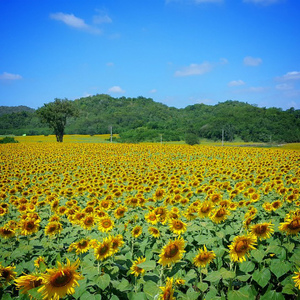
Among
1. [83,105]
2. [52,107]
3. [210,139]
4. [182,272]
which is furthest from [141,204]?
[83,105]

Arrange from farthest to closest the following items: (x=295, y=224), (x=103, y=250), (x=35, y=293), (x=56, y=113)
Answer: (x=56, y=113)
(x=295, y=224)
(x=103, y=250)
(x=35, y=293)

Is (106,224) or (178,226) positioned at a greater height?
(178,226)

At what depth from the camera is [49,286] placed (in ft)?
5.67

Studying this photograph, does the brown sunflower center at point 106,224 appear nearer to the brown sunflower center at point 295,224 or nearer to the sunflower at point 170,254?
the sunflower at point 170,254

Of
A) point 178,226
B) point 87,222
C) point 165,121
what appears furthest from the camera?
point 165,121

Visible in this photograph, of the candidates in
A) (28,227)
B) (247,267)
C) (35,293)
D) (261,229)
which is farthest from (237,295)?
(28,227)

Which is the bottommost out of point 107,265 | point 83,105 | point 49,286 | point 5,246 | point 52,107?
point 5,246

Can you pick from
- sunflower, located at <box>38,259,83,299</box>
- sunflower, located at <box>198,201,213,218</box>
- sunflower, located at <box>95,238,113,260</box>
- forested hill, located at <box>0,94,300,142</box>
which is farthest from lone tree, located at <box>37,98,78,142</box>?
sunflower, located at <box>38,259,83,299</box>

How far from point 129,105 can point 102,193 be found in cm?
11229

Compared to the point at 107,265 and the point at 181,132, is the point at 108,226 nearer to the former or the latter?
the point at 107,265

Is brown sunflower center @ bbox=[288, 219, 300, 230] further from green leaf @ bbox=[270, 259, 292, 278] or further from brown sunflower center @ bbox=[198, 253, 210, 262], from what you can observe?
brown sunflower center @ bbox=[198, 253, 210, 262]

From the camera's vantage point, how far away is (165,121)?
91500 millimetres

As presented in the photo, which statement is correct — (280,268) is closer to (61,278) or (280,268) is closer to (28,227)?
(61,278)

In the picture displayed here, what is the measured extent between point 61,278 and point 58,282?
0.03m
